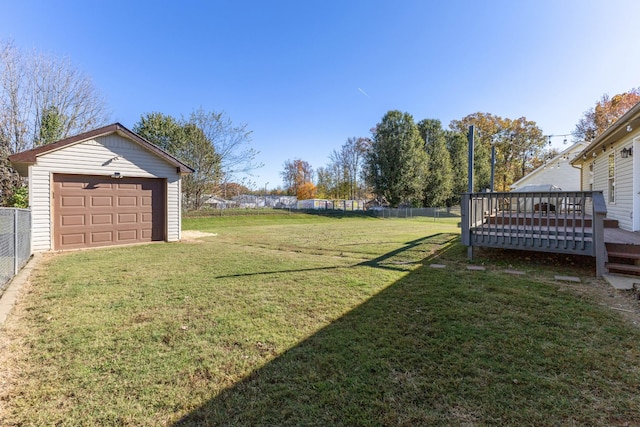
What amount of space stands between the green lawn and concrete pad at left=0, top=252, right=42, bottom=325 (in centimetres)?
18

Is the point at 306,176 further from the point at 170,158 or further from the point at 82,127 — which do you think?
the point at 170,158

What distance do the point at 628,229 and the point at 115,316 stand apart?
10.6 metres

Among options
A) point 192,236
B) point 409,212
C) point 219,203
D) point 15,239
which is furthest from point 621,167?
point 219,203

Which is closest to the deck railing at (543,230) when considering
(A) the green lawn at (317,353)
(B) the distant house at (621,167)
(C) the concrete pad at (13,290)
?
(A) the green lawn at (317,353)

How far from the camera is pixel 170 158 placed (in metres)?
9.46

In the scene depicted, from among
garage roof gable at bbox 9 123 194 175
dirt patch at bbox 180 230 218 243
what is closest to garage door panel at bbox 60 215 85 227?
garage roof gable at bbox 9 123 194 175

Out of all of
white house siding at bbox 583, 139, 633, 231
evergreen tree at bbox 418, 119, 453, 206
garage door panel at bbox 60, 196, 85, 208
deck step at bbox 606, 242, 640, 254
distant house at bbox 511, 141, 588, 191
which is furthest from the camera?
evergreen tree at bbox 418, 119, 453, 206

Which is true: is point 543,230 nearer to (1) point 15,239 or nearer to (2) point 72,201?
(1) point 15,239

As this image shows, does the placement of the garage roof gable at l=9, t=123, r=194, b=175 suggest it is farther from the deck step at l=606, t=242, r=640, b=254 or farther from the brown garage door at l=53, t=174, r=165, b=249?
the deck step at l=606, t=242, r=640, b=254

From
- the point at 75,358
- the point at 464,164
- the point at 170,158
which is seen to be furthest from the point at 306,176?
the point at 75,358

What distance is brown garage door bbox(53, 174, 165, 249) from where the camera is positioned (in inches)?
313

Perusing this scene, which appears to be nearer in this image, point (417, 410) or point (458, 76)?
point (417, 410)

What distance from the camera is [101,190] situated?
27.9 feet

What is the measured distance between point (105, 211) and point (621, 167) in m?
14.3
